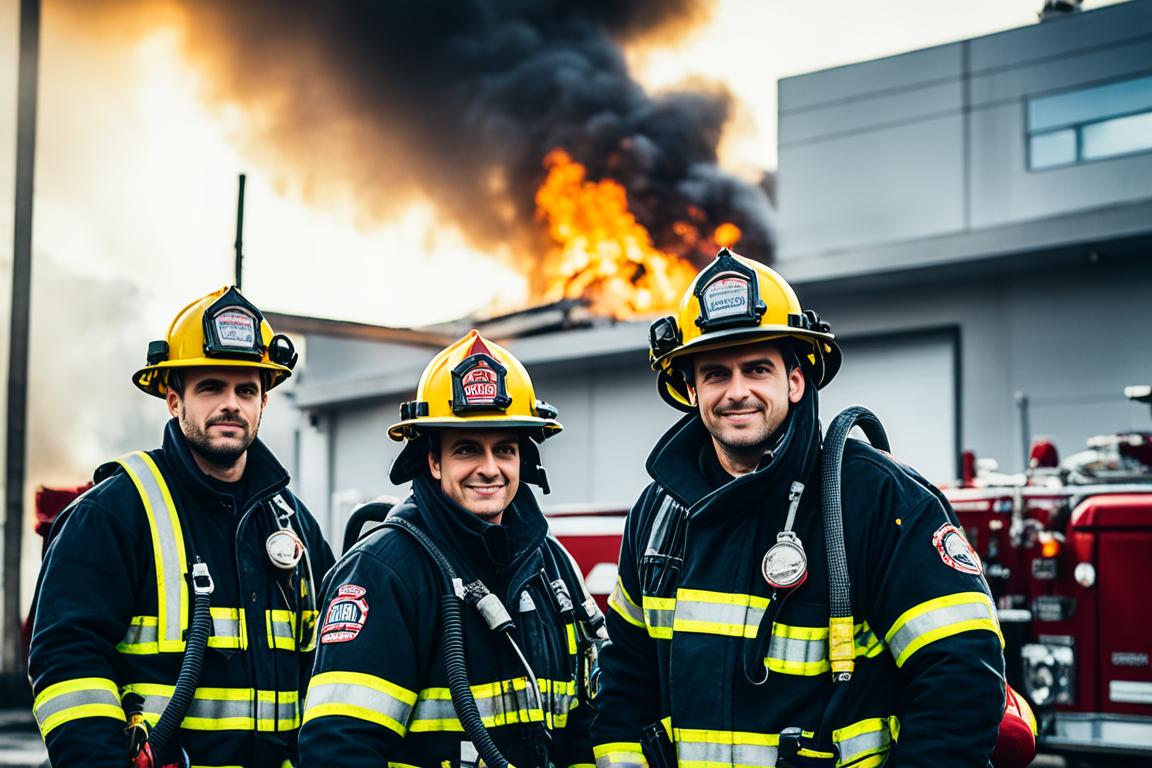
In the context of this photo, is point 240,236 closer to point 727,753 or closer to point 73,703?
point 73,703

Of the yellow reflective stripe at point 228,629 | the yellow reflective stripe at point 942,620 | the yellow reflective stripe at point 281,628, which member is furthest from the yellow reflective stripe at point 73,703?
the yellow reflective stripe at point 942,620

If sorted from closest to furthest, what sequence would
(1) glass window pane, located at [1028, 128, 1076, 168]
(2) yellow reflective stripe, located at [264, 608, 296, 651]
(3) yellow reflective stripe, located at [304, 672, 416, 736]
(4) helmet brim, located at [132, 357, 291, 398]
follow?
(3) yellow reflective stripe, located at [304, 672, 416, 736], (2) yellow reflective stripe, located at [264, 608, 296, 651], (4) helmet brim, located at [132, 357, 291, 398], (1) glass window pane, located at [1028, 128, 1076, 168]

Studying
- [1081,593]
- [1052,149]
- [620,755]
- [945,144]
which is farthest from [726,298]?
[945,144]

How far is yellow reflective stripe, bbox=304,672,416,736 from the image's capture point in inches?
→ 117

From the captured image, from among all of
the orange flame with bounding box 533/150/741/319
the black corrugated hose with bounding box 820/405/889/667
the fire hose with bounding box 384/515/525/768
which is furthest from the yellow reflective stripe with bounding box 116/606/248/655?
the orange flame with bounding box 533/150/741/319

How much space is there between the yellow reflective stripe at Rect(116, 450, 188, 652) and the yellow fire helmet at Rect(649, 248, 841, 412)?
1.52 metres

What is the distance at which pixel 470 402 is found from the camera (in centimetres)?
344

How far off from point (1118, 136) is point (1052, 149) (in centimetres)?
86

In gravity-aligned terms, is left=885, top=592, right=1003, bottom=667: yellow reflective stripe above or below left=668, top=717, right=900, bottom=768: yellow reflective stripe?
above

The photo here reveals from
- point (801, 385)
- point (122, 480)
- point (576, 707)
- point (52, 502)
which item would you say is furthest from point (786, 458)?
point (52, 502)

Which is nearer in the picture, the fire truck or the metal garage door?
the fire truck

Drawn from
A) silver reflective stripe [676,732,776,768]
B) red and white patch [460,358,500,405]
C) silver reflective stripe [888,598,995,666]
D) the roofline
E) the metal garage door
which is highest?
the roofline

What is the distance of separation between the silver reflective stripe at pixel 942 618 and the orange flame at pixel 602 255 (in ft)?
69.9

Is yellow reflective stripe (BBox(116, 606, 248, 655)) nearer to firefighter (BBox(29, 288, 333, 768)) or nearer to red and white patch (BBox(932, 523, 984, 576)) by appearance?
firefighter (BBox(29, 288, 333, 768))
